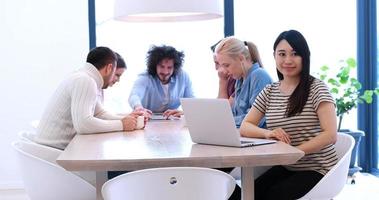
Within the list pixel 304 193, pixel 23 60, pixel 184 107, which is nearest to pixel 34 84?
pixel 23 60

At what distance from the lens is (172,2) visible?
2762 mm

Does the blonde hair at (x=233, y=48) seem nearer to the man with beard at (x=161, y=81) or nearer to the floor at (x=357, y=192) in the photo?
the man with beard at (x=161, y=81)

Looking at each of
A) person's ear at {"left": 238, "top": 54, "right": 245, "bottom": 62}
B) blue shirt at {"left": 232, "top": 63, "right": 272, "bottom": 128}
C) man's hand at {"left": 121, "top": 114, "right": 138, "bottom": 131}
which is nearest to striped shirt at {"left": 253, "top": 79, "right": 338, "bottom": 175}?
blue shirt at {"left": 232, "top": 63, "right": 272, "bottom": 128}

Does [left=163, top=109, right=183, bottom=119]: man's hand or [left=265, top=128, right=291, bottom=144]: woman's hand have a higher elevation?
[left=265, top=128, right=291, bottom=144]: woman's hand

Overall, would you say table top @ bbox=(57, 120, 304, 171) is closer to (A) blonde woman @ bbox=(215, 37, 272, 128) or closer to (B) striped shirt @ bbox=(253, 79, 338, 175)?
(B) striped shirt @ bbox=(253, 79, 338, 175)

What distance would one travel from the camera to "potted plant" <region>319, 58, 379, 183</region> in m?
5.21

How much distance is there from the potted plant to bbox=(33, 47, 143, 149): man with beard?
268cm

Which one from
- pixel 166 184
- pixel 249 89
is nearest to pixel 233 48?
pixel 249 89

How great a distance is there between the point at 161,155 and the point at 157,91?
2133 mm

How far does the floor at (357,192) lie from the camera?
4.56m

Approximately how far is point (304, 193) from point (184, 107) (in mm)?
632

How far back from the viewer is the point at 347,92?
523 centimetres

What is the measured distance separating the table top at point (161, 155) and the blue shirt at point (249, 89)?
72cm

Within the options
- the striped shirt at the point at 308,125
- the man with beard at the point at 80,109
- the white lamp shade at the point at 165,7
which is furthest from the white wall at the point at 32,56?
the striped shirt at the point at 308,125
